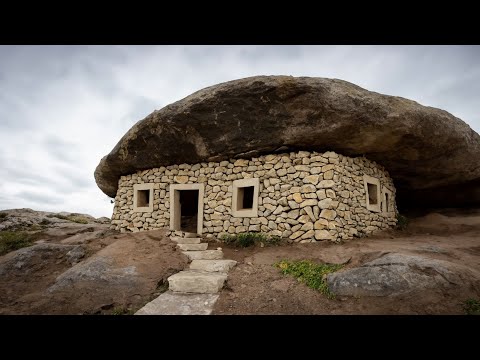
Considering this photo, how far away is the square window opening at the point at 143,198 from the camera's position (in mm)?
9617

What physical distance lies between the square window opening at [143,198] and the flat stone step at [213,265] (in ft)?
13.8

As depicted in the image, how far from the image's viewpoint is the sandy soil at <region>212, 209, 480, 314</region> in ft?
12.3

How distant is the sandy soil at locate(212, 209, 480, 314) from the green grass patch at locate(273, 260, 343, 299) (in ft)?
0.40

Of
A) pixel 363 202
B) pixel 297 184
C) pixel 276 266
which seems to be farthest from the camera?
pixel 363 202

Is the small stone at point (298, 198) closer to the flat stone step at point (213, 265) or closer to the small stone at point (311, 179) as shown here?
the small stone at point (311, 179)

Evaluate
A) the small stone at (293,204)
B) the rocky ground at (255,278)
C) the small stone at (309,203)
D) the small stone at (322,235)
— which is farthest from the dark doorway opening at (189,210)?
the small stone at (322,235)

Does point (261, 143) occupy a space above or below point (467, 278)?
above

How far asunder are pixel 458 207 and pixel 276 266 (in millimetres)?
9157

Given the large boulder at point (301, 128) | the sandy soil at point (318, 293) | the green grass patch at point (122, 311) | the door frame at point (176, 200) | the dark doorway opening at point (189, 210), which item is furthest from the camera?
the dark doorway opening at point (189, 210)

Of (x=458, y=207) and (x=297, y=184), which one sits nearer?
(x=297, y=184)
